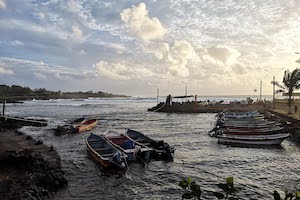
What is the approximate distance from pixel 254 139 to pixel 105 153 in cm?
1541

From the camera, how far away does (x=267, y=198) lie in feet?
49.3

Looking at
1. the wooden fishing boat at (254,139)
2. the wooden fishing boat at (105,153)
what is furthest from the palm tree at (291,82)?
the wooden fishing boat at (105,153)

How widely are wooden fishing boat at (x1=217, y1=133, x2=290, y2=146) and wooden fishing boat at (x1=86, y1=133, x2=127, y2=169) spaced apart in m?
12.4

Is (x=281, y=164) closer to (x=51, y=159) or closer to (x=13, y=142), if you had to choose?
(x=51, y=159)

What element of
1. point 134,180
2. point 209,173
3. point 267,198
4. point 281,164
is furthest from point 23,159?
point 281,164

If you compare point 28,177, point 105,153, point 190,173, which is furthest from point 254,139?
point 28,177

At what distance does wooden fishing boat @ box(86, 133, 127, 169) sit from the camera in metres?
18.9

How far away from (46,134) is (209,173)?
2365cm

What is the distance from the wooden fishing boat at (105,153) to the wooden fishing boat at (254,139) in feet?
40.7

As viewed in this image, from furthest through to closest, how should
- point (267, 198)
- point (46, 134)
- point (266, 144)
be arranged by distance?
point (46, 134), point (266, 144), point (267, 198)

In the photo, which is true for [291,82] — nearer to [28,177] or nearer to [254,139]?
[254,139]

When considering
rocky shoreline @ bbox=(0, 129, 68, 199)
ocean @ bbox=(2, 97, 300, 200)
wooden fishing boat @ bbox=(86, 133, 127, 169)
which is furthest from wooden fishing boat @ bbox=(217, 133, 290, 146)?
rocky shoreline @ bbox=(0, 129, 68, 199)

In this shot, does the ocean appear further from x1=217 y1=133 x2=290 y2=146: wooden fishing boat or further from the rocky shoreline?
x1=217 y1=133 x2=290 y2=146: wooden fishing boat

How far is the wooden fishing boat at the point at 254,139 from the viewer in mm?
28688
